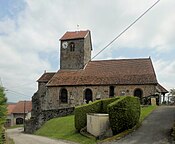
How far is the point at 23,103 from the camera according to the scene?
79000 mm

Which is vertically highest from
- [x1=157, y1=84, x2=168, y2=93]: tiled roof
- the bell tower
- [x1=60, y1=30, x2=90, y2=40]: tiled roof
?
[x1=60, y1=30, x2=90, y2=40]: tiled roof

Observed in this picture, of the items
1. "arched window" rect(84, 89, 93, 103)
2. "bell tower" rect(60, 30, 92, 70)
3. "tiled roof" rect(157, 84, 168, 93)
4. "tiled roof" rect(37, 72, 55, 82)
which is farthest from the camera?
"tiled roof" rect(37, 72, 55, 82)

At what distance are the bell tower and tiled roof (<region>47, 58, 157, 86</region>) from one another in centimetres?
120

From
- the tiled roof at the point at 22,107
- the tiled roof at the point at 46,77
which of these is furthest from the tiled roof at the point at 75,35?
the tiled roof at the point at 22,107

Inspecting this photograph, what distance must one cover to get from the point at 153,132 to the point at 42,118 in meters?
26.4

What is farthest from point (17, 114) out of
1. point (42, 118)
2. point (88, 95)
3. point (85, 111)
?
point (85, 111)

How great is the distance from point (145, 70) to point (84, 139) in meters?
22.9

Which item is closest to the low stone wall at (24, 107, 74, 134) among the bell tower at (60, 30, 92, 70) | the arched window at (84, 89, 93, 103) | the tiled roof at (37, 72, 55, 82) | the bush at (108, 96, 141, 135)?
the arched window at (84, 89, 93, 103)

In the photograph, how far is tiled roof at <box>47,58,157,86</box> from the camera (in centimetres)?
4419

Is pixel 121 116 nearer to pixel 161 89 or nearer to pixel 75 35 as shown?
pixel 161 89

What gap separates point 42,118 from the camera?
45.3 metres

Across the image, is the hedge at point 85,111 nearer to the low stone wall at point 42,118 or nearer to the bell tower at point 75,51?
the low stone wall at point 42,118

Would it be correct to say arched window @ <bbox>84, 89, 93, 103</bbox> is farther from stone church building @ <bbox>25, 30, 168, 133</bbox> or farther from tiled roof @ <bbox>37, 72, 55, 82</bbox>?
tiled roof @ <bbox>37, 72, 55, 82</bbox>

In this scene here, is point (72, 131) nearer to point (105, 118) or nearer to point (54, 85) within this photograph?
point (105, 118)
